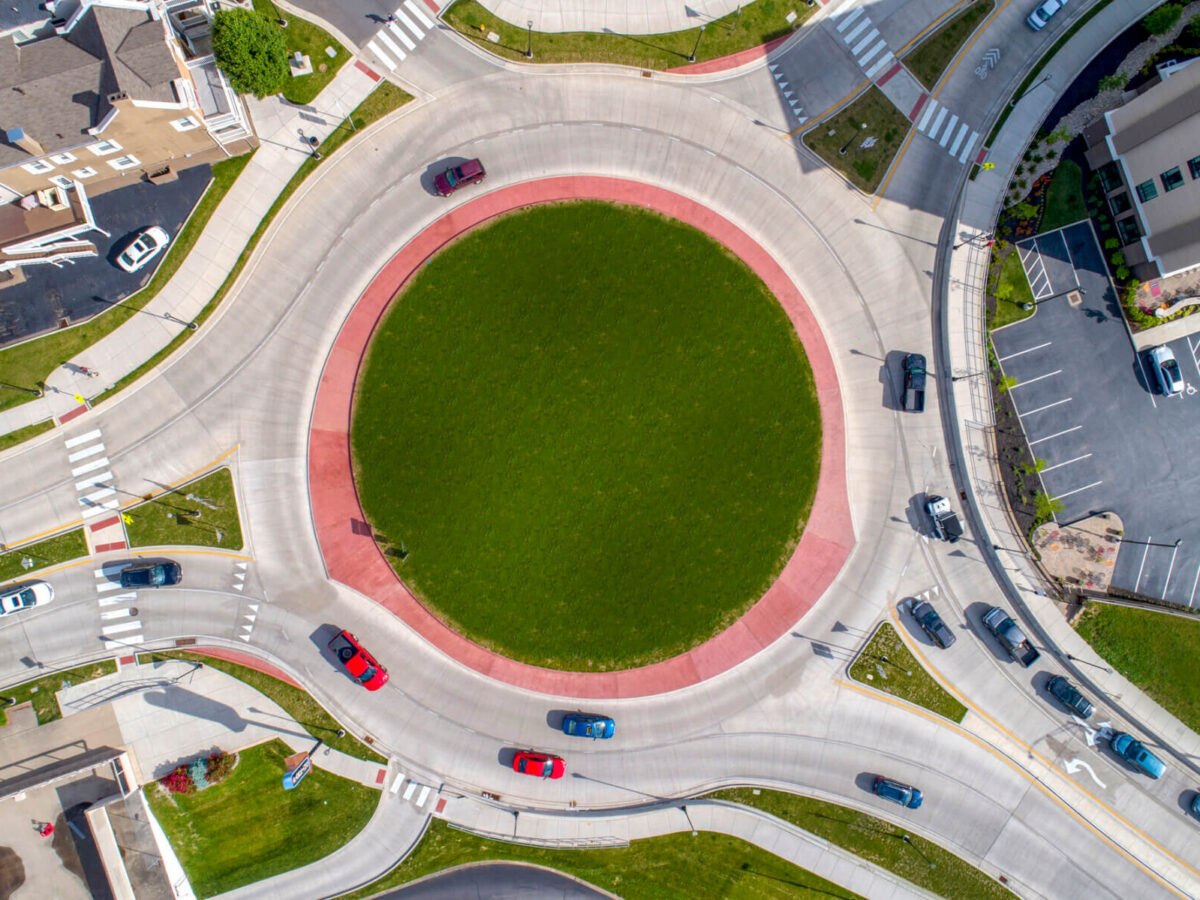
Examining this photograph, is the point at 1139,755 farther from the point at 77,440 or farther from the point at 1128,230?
the point at 77,440

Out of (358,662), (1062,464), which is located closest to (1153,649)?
(1062,464)

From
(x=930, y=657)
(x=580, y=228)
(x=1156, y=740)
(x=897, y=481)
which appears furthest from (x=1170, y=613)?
(x=580, y=228)

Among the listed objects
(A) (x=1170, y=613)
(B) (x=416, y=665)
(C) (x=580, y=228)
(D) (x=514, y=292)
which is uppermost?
(C) (x=580, y=228)

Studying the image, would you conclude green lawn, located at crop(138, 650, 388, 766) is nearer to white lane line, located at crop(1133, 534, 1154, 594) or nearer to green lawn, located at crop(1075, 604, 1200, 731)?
green lawn, located at crop(1075, 604, 1200, 731)

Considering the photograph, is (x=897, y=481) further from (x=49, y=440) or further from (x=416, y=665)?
(x=49, y=440)

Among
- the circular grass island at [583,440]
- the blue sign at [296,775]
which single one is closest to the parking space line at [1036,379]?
the circular grass island at [583,440]

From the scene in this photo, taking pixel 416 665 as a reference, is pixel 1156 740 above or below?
below

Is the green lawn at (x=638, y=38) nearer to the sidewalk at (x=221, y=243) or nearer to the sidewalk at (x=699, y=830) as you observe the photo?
the sidewalk at (x=221, y=243)
